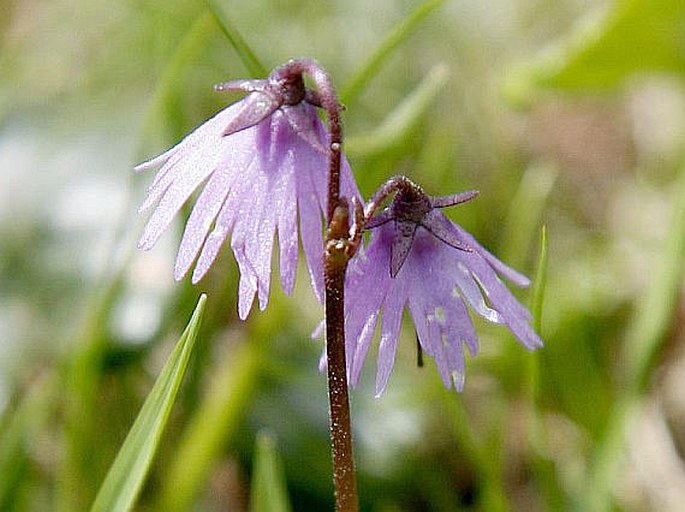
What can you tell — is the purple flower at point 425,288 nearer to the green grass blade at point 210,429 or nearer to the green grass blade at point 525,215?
the green grass blade at point 210,429

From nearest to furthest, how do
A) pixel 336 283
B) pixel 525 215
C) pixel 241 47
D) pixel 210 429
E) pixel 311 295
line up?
pixel 336 283, pixel 241 47, pixel 210 429, pixel 311 295, pixel 525 215

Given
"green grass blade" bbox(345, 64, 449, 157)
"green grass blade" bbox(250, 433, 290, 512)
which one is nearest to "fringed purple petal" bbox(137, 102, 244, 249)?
"green grass blade" bbox(250, 433, 290, 512)

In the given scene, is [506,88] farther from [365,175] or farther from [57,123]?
[57,123]

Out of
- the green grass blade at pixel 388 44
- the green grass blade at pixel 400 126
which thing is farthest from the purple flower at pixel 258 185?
the green grass blade at pixel 400 126

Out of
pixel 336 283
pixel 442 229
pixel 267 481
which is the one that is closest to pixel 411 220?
pixel 442 229

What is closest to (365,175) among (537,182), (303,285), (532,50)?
(303,285)

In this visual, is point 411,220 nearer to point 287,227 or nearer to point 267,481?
point 287,227

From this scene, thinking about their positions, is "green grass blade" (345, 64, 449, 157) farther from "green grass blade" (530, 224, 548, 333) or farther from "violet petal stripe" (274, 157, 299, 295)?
"violet petal stripe" (274, 157, 299, 295)

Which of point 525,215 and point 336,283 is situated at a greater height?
point 525,215
